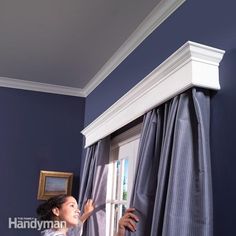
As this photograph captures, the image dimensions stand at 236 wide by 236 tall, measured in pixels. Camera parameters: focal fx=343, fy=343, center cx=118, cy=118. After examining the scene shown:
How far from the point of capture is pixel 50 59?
2.77 m

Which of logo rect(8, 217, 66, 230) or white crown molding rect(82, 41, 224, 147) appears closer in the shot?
white crown molding rect(82, 41, 224, 147)

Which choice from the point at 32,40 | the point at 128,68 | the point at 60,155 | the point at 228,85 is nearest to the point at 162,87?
the point at 228,85

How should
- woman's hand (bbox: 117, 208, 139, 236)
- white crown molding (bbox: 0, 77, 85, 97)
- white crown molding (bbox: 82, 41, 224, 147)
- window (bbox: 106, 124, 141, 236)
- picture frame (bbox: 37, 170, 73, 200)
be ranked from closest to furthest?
white crown molding (bbox: 82, 41, 224, 147) < woman's hand (bbox: 117, 208, 139, 236) < window (bbox: 106, 124, 141, 236) < picture frame (bbox: 37, 170, 73, 200) < white crown molding (bbox: 0, 77, 85, 97)

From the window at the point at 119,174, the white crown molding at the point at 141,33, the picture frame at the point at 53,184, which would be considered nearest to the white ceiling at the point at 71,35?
the white crown molding at the point at 141,33

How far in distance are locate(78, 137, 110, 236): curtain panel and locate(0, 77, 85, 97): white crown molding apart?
89cm

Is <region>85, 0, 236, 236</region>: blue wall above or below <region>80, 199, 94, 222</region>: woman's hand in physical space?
above

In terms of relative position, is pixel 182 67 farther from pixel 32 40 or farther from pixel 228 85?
pixel 32 40

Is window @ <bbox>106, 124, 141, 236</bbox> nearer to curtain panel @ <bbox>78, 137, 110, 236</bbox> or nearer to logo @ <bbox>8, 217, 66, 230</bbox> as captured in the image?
curtain panel @ <bbox>78, 137, 110, 236</bbox>

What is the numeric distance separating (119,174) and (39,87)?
1.30 metres

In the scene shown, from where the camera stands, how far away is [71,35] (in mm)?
2375

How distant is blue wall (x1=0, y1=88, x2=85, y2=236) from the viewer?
307 centimetres

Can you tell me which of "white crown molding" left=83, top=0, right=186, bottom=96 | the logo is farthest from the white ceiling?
the logo

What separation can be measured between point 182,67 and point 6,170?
7.12 ft

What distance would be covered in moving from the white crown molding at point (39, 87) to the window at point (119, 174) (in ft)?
3.22
